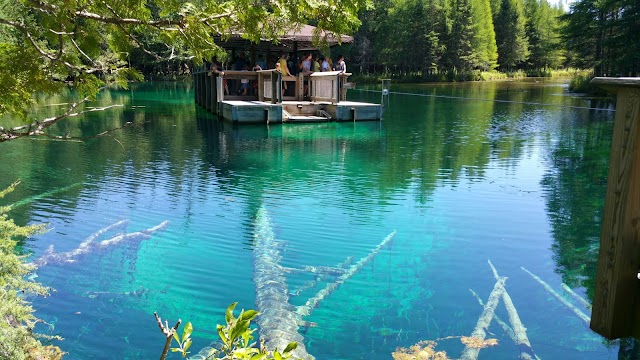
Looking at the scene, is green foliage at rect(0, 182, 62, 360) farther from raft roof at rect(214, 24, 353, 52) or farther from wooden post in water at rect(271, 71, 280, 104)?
wooden post in water at rect(271, 71, 280, 104)

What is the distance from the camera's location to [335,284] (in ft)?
20.1

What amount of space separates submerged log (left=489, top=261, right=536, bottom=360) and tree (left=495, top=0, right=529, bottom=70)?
6622 cm

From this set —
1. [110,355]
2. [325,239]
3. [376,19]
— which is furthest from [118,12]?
[376,19]

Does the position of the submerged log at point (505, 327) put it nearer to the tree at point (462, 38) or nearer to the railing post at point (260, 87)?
the railing post at point (260, 87)

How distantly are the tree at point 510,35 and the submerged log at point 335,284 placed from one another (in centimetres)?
Result: 6516

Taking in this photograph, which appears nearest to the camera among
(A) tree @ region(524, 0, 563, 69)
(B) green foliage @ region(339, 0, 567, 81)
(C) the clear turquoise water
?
(C) the clear turquoise water

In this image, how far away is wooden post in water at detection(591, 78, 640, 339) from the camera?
221 cm

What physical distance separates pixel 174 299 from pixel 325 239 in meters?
2.43

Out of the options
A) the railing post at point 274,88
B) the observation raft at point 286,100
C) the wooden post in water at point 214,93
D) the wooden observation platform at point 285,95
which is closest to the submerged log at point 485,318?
the wooden observation platform at point 285,95

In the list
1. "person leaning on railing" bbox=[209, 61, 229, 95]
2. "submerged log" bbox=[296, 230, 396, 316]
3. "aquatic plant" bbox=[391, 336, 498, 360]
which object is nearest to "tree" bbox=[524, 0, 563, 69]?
"person leaning on railing" bbox=[209, 61, 229, 95]

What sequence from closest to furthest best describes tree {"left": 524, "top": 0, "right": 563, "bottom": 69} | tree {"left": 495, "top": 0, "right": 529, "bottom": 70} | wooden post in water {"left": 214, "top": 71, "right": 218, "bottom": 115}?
wooden post in water {"left": 214, "top": 71, "right": 218, "bottom": 115}
tree {"left": 495, "top": 0, "right": 529, "bottom": 70}
tree {"left": 524, "top": 0, "right": 563, "bottom": 69}

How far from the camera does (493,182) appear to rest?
1119cm

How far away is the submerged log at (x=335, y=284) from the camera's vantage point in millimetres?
5524

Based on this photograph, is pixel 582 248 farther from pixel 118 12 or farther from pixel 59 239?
pixel 59 239
